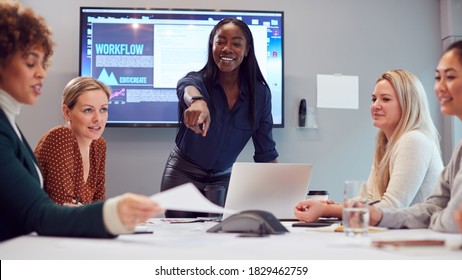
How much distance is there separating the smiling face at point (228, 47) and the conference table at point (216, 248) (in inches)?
59.4

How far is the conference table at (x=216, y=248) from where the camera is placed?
106 centimetres

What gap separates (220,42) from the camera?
282cm

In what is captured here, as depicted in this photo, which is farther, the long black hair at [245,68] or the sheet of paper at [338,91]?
the sheet of paper at [338,91]

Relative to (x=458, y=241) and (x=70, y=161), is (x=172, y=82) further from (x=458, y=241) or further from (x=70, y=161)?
(x=458, y=241)

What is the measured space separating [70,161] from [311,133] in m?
2.03

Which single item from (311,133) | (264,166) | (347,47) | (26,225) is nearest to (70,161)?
(264,166)

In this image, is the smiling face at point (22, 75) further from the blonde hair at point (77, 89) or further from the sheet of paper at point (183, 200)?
the blonde hair at point (77, 89)

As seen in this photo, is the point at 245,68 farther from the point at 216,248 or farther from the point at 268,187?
the point at 216,248

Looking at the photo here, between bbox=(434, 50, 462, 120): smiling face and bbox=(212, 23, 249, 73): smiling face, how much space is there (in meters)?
1.32

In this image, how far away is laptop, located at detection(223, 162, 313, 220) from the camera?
1931mm

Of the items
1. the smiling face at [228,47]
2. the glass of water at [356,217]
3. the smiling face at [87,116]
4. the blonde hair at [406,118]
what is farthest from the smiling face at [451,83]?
the smiling face at [87,116]

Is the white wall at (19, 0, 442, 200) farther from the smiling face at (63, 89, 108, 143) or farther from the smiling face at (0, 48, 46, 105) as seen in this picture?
the smiling face at (0, 48, 46, 105)

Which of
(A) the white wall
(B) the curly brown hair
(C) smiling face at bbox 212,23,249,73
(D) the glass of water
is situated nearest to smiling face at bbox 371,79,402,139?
(C) smiling face at bbox 212,23,249,73

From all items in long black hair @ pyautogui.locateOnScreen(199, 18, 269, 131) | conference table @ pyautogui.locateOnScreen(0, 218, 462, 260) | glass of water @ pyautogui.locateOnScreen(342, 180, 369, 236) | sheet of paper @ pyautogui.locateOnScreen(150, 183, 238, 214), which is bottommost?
conference table @ pyautogui.locateOnScreen(0, 218, 462, 260)
